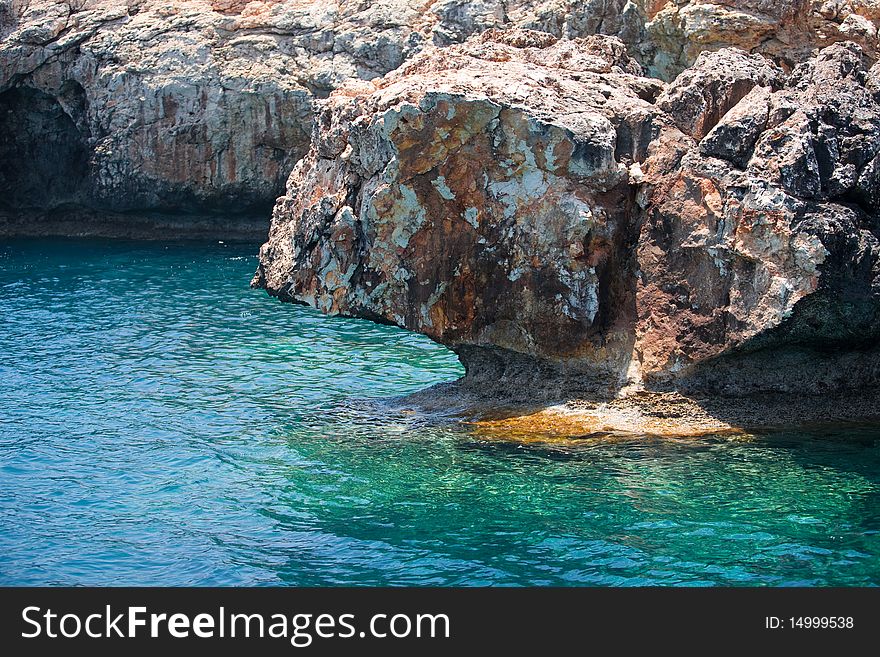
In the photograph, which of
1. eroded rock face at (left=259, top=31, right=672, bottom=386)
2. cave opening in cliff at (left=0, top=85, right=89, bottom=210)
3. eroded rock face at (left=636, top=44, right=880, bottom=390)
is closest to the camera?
eroded rock face at (left=636, top=44, right=880, bottom=390)

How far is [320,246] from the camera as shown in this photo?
20109 mm

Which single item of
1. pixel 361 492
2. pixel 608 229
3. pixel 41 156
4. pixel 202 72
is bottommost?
pixel 361 492

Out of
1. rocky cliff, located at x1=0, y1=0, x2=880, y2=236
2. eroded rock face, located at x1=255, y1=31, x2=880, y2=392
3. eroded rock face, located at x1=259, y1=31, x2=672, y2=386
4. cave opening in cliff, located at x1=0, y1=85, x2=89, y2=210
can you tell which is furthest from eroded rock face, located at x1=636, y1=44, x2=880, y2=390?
cave opening in cliff, located at x1=0, y1=85, x2=89, y2=210

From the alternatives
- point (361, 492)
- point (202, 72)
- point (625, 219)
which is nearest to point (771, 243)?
point (625, 219)

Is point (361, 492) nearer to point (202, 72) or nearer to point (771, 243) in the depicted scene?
point (771, 243)

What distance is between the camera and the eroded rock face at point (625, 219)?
16.6 metres

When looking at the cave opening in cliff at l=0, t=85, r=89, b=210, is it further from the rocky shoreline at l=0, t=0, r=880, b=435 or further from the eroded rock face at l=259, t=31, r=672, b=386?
the eroded rock face at l=259, t=31, r=672, b=386

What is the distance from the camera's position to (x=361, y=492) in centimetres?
1636

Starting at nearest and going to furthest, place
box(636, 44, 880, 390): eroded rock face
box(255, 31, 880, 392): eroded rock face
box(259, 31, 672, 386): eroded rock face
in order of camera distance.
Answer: box(636, 44, 880, 390): eroded rock face
box(255, 31, 880, 392): eroded rock face
box(259, 31, 672, 386): eroded rock face

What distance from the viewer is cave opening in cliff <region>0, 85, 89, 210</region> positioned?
4281cm

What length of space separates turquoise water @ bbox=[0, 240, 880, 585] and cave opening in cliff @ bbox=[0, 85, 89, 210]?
20.8 metres

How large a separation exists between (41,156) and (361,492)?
31780 millimetres

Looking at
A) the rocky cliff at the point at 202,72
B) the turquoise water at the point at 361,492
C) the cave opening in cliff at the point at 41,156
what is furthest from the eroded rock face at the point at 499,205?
the cave opening in cliff at the point at 41,156

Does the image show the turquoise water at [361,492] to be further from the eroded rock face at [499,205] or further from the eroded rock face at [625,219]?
the eroded rock face at [499,205]
